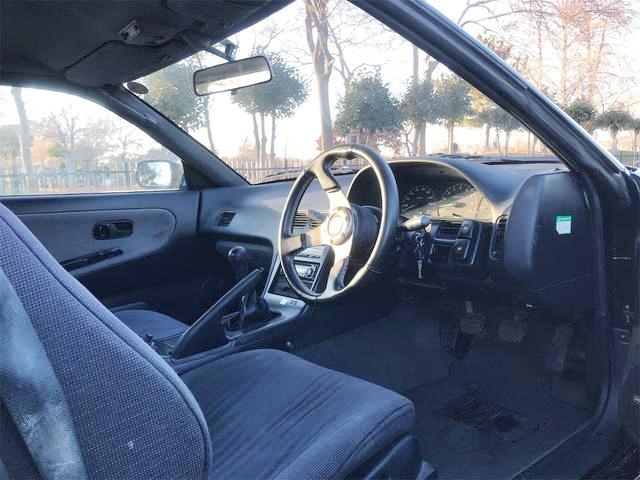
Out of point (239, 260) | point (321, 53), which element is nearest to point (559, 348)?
point (239, 260)

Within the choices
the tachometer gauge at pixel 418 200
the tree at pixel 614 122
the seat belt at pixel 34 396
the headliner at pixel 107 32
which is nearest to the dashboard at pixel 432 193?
the tachometer gauge at pixel 418 200

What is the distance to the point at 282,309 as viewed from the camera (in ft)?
8.07

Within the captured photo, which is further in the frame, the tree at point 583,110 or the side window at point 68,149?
the side window at point 68,149

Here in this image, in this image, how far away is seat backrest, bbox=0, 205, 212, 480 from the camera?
0.72 metres

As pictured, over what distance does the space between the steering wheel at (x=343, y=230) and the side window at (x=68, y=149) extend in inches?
45.7

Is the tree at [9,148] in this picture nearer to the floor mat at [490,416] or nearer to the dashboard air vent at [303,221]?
the dashboard air vent at [303,221]

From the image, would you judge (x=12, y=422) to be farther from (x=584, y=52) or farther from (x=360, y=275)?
(x=584, y=52)

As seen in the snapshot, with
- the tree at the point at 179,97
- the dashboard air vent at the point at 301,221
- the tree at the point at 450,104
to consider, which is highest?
the tree at the point at 179,97

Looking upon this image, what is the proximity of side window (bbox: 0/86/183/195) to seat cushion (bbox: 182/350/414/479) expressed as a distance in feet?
5.02

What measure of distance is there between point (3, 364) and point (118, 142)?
7.91 ft

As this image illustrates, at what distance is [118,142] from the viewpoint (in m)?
2.88

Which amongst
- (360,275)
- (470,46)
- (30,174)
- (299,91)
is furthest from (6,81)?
(470,46)

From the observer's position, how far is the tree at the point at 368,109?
2785 mm

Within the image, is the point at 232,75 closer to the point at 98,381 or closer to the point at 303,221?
the point at 303,221
